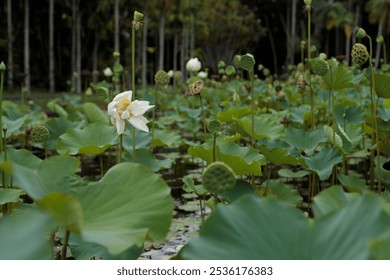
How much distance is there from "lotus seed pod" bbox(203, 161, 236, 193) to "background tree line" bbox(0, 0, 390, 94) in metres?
9.44

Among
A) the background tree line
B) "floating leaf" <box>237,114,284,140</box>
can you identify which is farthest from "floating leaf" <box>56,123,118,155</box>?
the background tree line

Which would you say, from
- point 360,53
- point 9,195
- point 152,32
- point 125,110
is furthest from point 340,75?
point 152,32

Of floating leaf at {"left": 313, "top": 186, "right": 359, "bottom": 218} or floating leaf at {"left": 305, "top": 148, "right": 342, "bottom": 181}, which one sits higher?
floating leaf at {"left": 313, "top": 186, "right": 359, "bottom": 218}

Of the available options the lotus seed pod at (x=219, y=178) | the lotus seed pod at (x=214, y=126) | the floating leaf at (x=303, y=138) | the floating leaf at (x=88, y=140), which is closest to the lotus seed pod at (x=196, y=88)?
the lotus seed pod at (x=214, y=126)

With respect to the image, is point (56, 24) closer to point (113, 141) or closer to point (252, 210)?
point (113, 141)

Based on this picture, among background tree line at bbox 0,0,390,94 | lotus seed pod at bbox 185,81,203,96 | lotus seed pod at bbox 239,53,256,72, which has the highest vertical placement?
lotus seed pod at bbox 239,53,256,72

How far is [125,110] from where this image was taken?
1.39 m

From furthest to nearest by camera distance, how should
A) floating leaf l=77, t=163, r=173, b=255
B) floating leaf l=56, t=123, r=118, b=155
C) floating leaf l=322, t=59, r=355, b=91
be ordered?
floating leaf l=322, t=59, r=355, b=91 → floating leaf l=56, t=123, r=118, b=155 → floating leaf l=77, t=163, r=173, b=255

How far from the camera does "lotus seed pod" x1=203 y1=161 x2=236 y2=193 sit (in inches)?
33.4

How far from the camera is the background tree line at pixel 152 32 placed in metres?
15.6

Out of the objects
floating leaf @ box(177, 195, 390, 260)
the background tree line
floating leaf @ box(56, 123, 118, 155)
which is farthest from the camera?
the background tree line

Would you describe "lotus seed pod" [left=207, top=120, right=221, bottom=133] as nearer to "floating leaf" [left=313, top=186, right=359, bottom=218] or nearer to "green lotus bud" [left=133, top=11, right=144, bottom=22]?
"green lotus bud" [left=133, top=11, right=144, bottom=22]
